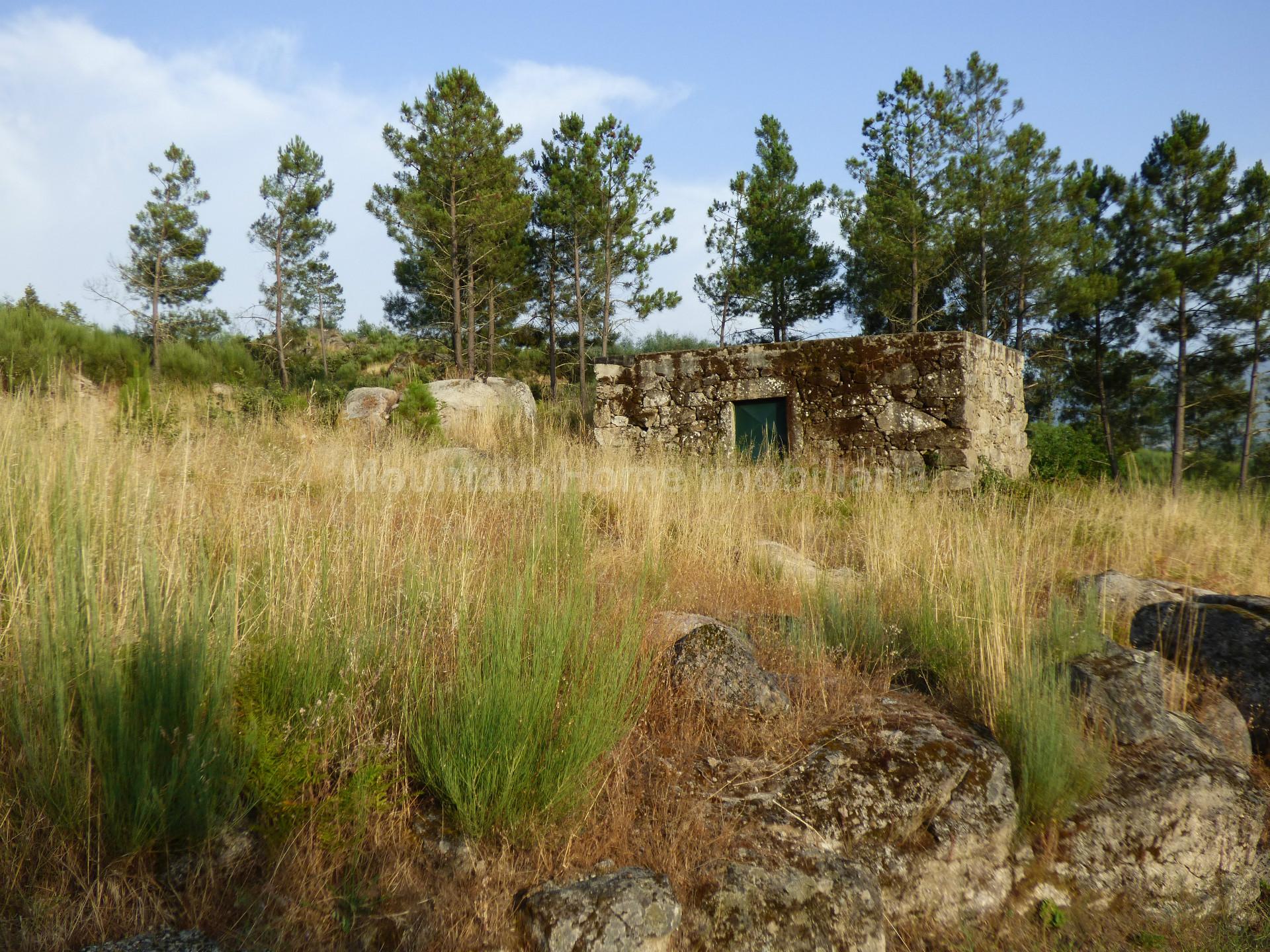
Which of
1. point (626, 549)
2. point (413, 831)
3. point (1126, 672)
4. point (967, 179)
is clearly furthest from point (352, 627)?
point (967, 179)

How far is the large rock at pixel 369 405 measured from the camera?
12.3 metres

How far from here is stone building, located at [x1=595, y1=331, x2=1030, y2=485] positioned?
9359mm

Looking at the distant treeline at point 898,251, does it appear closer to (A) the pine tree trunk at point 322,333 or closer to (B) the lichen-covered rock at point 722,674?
(A) the pine tree trunk at point 322,333

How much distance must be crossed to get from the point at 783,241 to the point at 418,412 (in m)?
15.7

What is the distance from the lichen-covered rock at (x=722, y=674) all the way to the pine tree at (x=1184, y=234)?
18.6 metres

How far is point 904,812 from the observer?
2803 mm

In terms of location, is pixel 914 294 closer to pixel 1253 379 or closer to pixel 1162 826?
pixel 1253 379

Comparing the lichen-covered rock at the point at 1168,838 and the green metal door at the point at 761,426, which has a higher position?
the green metal door at the point at 761,426

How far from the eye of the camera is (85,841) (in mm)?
2062

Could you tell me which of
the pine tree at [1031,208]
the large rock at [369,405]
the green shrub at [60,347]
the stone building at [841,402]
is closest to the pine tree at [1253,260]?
the pine tree at [1031,208]

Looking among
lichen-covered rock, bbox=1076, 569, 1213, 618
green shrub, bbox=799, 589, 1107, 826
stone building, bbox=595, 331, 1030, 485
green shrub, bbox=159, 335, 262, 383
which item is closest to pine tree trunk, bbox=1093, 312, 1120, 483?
stone building, bbox=595, 331, 1030, 485

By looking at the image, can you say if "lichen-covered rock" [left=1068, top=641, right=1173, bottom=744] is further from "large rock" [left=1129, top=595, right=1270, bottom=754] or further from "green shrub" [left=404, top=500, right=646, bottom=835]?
"green shrub" [left=404, top=500, right=646, bottom=835]

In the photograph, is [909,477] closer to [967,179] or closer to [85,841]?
[85,841]

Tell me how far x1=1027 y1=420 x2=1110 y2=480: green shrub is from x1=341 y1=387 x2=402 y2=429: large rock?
9837 mm
